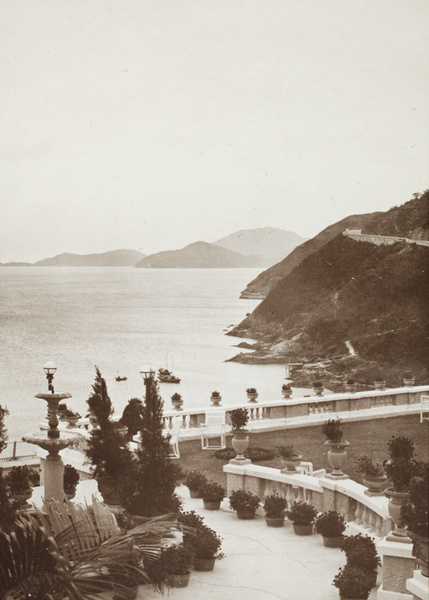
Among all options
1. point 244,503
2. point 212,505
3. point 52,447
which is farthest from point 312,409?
point 52,447

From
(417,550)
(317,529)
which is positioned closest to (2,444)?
(417,550)

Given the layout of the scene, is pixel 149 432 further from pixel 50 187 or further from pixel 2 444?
pixel 50 187

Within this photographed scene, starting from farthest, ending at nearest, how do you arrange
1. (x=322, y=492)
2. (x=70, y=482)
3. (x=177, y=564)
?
(x=70, y=482) < (x=322, y=492) < (x=177, y=564)

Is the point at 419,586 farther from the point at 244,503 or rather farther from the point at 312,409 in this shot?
the point at 312,409

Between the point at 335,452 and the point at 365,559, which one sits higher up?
the point at 335,452

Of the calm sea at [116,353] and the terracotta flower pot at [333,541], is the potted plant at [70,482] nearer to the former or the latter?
the terracotta flower pot at [333,541]

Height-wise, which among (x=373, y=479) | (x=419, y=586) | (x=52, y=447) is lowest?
(x=419, y=586)
